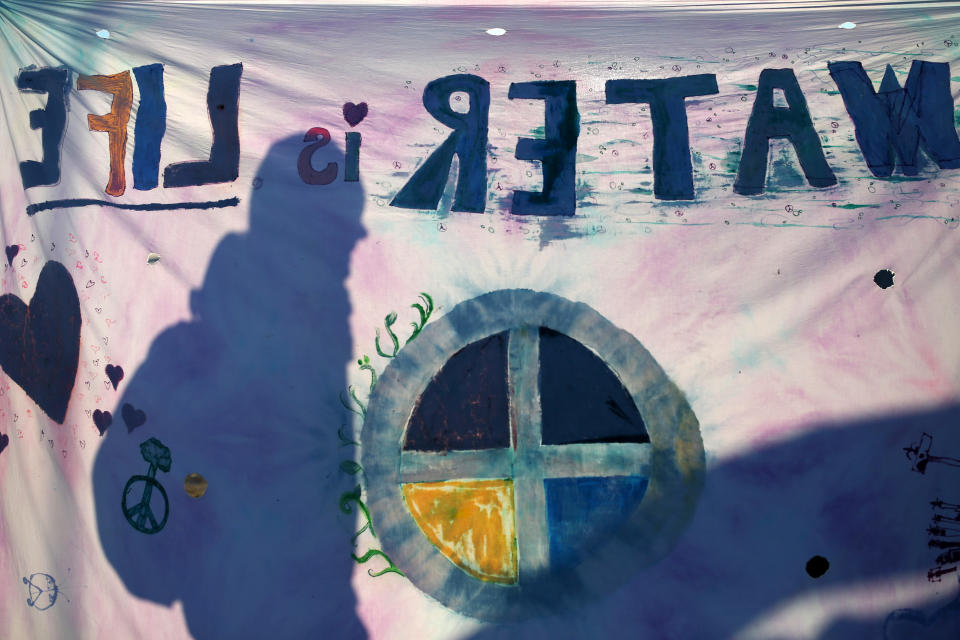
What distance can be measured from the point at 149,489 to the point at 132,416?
0.17 meters

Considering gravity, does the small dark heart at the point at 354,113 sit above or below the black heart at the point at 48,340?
above

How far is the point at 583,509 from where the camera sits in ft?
4.91

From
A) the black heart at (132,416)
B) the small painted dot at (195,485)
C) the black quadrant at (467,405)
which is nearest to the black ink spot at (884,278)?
the black quadrant at (467,405)

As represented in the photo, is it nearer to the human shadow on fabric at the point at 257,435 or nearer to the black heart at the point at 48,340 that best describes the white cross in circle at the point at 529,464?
the human shadow on fabric at the point at 257,435

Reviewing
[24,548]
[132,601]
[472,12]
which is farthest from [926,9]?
[24,548]

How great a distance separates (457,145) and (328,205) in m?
0.33

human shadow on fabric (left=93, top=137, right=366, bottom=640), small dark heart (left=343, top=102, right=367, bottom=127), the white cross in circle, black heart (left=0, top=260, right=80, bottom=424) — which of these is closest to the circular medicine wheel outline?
the white cross in circle

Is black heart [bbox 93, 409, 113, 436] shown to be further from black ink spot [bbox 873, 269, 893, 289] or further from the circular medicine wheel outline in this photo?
black ink spot [bbox 873, 269, 893, 289]

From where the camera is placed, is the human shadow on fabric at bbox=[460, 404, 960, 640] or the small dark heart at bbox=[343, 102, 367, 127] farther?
the small dark heart at bbox=[343, 102, 367, 127]

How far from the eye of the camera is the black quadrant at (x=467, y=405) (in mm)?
1512

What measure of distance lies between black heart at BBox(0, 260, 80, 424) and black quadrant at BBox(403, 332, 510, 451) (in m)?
0.84

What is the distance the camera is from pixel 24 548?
1621 millimetres

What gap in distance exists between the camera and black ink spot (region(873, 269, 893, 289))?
5.06ft

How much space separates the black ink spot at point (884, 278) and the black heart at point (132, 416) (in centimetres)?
172
